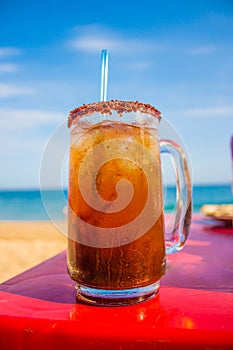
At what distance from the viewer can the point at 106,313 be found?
50 cm

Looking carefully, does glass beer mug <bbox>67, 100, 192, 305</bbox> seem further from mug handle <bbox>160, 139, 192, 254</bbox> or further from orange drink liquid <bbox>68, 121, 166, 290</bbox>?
mug handle <bbox>160, 139, 192, 254</bbox>

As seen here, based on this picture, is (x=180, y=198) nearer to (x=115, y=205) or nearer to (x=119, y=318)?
(x=115, y=205)

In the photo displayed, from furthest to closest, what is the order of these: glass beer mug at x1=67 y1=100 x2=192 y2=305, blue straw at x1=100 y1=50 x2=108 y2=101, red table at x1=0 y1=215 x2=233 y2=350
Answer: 1. blue straw at x1=100 y1=50 x2=108 y2=101
2. glass beer mug at x1=67 y1=100 x2=192 y2=305
3. red table at x1=0 y1=215 x2=233 y2=350

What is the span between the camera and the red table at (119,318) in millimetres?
420

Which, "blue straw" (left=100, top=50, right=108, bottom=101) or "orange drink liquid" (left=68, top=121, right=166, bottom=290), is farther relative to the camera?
"blue straw" (left=100, top=50, right=108, bottom=101)

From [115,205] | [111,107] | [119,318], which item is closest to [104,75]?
[111,107]

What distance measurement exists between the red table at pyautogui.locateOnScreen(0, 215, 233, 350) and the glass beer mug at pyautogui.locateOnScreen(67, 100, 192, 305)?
0.14ft

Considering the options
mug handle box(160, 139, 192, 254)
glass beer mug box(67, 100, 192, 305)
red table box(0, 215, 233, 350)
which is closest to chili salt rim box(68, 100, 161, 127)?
glass beer mug box(67, 100, 192, 305)

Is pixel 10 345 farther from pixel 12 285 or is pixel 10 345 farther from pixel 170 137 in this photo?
pixel 170 137

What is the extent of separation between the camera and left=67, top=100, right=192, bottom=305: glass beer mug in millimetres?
562

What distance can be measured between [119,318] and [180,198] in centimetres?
36

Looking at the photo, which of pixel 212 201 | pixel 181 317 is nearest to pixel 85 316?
pixel 181 317

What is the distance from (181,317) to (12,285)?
1.24 ft

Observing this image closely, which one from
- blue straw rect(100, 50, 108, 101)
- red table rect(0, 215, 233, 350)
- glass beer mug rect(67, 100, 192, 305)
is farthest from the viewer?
blue straw rect(100, 50, 108, 101)
